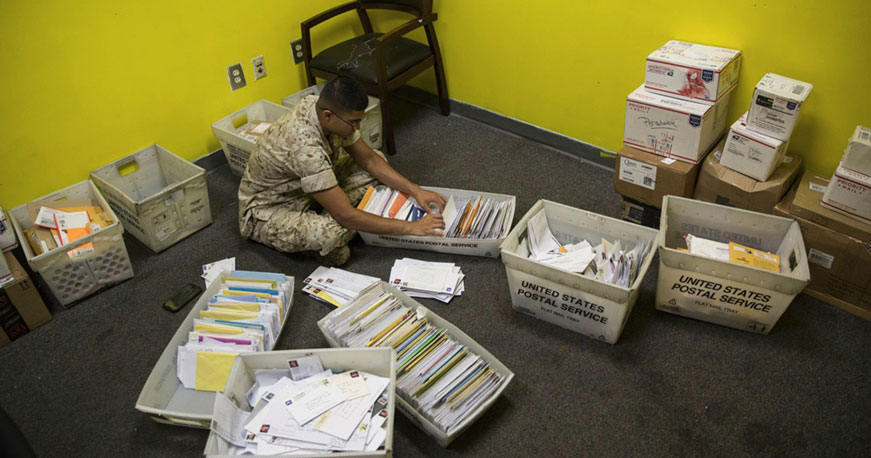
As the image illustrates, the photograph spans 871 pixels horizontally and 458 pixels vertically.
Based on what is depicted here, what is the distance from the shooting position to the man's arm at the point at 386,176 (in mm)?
2609

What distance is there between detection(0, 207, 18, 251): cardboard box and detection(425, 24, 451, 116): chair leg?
220 cm

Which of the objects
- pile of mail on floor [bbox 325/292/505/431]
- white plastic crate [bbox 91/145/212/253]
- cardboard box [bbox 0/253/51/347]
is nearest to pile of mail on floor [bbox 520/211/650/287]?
pile of mail on floor [bbox 325/292/505/431]

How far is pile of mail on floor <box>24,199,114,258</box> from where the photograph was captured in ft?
7.79

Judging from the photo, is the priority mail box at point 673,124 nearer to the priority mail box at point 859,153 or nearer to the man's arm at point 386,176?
the priority mail box at point 859,153

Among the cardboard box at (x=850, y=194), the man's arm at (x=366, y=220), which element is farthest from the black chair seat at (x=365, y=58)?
the cardboard box at (x=850, y=194)

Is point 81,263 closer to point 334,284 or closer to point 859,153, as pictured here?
point 334,284

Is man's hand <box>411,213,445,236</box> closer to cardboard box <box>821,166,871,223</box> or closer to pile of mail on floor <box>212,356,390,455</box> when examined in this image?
pile of mail on floor <box>212,356,390,455</box>

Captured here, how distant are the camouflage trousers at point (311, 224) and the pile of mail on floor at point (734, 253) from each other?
140cm

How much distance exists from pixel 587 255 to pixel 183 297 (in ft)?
5.49

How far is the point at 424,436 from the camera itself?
1883mm

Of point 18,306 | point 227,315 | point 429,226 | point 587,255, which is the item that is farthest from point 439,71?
point 18,306

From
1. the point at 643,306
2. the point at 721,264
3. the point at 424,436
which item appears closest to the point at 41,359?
the point at 424,436

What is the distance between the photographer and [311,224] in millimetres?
2457

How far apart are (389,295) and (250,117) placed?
1630 millimetres
